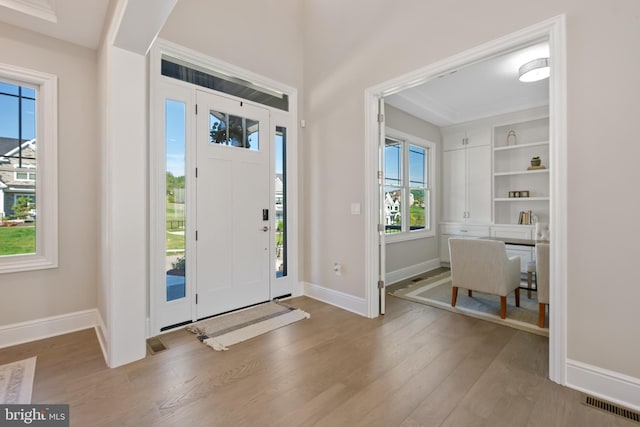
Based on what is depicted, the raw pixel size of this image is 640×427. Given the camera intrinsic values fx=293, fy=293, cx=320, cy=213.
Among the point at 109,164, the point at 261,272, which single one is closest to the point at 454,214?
the point at 261,272

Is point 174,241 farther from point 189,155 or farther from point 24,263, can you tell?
point 24,263

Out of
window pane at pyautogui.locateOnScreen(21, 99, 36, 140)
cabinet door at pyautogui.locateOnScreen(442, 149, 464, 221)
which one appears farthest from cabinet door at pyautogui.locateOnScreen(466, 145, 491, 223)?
window pane at pyautogui.locateOnScreen(21, 99, 36, 140)

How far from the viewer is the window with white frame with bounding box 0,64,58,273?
2582mm

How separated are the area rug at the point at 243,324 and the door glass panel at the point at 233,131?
1.85 meters

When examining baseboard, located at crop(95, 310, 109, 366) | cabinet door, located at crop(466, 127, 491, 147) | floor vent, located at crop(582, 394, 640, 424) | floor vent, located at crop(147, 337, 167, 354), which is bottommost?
floor vent, located at crop(582, 394, 640, 424)

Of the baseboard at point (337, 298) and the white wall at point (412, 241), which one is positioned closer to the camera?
the baseboard at point (337, 298)

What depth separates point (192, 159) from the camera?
292cm

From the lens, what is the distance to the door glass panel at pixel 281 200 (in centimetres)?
368

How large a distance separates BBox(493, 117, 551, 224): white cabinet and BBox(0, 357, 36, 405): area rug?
621cm

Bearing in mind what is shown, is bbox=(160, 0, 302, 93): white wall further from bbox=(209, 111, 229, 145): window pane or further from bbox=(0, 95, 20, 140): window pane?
bbox=(0, 95, 20, 140): window pane

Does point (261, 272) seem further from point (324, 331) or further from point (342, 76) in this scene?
point (342, 76)

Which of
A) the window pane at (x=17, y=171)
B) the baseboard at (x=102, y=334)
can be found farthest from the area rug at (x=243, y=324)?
the window pane at (x=17, y=171)

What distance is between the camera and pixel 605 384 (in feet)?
5.94

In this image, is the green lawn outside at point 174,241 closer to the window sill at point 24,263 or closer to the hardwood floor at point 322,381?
the hardwood floor at point 322,381
